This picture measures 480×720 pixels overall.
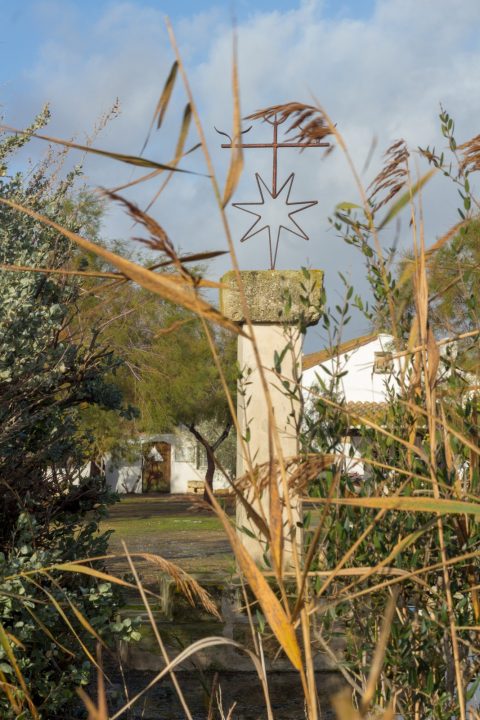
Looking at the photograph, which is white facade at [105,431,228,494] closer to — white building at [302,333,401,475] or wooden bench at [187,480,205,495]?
wooden bench at [187,480,205,495]

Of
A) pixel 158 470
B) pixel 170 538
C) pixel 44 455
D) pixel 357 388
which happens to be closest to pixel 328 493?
pixel 357 388

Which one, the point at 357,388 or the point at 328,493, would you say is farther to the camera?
the point at 357,388

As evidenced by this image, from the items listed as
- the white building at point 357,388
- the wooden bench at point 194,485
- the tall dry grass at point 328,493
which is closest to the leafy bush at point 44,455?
the white building at point 357,388

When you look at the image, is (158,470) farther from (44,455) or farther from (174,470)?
(44,455)

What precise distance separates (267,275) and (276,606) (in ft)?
20.2

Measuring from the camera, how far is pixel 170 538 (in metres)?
17.9

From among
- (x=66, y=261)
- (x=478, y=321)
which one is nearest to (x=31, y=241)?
(x=66, y=261)

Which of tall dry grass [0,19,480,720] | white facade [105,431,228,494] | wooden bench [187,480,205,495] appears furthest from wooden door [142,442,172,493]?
tall dry grass [0,19,480,720]

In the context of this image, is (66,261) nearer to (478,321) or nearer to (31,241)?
(31,241)

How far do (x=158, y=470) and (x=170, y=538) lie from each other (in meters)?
27.1

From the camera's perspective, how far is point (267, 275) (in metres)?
7.23

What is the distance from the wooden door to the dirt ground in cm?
1168

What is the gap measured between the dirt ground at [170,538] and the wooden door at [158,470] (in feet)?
38.3

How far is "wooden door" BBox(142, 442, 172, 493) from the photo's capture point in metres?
44.1
